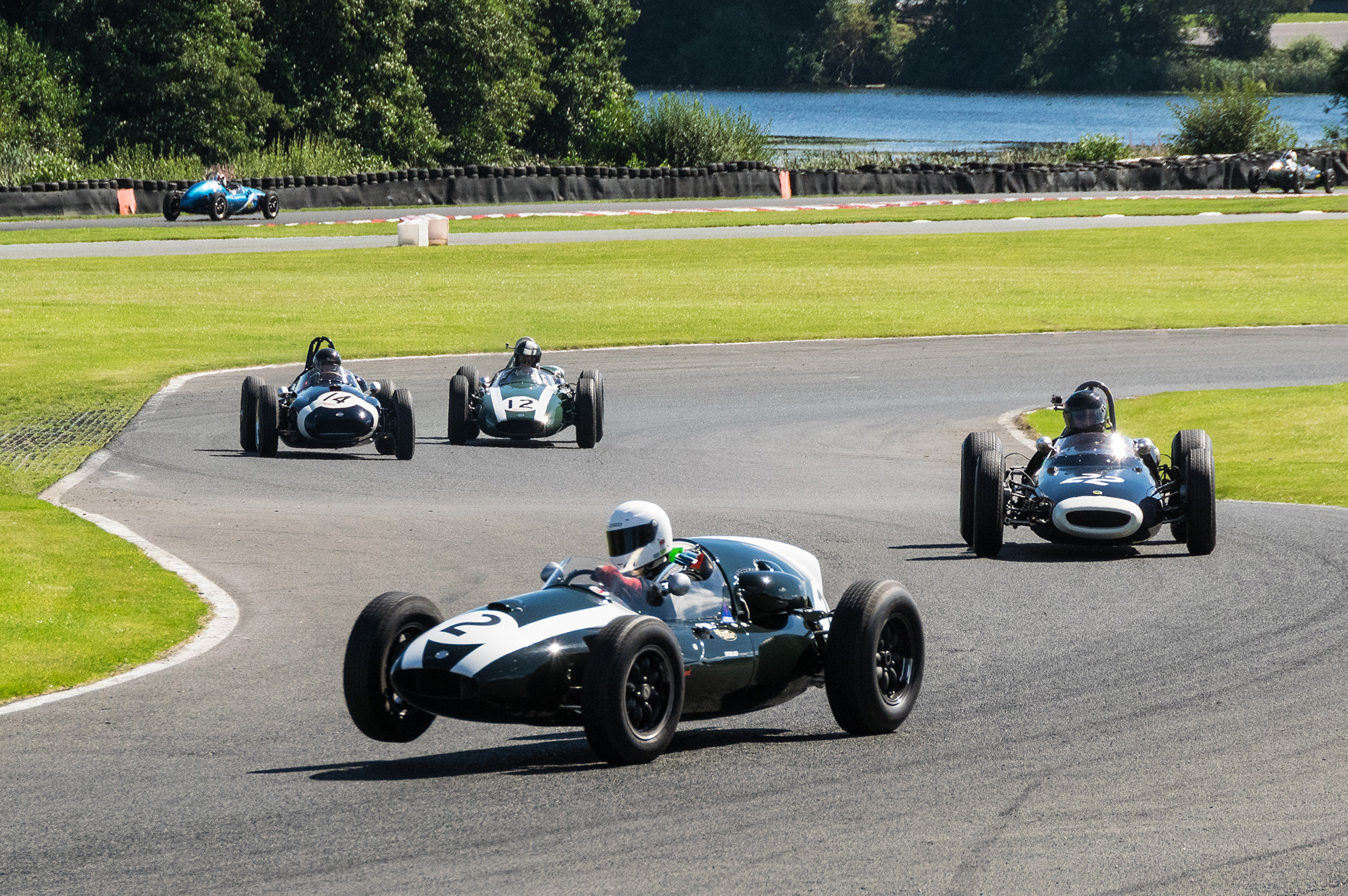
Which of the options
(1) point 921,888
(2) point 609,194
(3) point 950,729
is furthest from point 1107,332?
(2) point 609,194

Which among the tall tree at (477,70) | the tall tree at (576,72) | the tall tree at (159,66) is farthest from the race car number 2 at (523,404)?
the tall tree at (576,72)

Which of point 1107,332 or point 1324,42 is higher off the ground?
point 1324,42

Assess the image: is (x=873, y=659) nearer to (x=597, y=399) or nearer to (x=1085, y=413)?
(x=1085, y=413)

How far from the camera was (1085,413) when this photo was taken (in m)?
14.8

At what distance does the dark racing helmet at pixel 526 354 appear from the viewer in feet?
67.7

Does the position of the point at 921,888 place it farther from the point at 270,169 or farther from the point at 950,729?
the point at 270,169

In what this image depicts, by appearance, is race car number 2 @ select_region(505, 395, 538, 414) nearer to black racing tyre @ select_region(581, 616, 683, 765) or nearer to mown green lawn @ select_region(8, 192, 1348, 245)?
black racing tyre @ select_region(581, 616, 683, 765)

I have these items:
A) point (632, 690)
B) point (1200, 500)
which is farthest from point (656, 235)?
point (632, 690)

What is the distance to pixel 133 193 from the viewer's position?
2197 inches

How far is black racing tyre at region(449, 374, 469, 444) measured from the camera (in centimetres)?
2067

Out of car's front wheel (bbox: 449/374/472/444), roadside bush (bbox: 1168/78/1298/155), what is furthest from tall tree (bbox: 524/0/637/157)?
car's front wheel (bbox: 449/374/472/444)

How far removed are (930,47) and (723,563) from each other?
15919 centimetres

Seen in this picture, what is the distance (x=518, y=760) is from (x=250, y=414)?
12416 mm

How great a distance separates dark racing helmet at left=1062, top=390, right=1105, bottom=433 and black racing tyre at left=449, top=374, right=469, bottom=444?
330 inches
